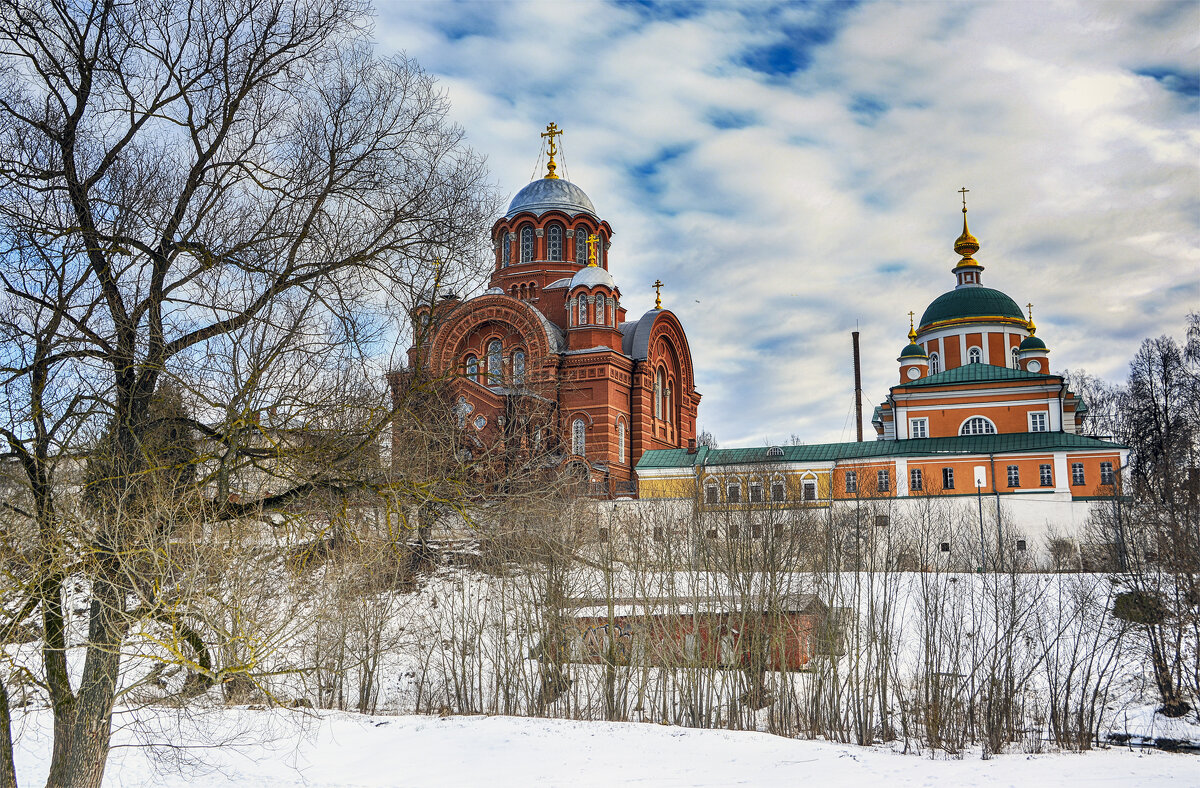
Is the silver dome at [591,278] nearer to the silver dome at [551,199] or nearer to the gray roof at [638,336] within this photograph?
the gray roof at [638,336]

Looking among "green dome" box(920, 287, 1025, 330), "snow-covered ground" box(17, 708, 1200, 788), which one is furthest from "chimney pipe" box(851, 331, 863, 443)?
"snow-covered ground" box(17, 708, 1200, 788)

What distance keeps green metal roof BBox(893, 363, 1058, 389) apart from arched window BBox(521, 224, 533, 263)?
54.4ft

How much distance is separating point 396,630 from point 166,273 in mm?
13260

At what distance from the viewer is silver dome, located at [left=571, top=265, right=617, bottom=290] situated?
37031 mm

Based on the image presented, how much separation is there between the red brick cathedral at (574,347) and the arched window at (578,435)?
0.12 feet

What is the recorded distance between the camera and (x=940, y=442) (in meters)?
33.4

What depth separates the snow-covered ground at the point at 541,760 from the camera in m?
13.3

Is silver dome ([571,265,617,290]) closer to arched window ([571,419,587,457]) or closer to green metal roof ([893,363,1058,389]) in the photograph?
arched window ([571,419,587,457])

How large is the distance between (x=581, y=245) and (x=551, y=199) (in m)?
2.45

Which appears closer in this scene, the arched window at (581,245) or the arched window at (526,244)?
the arched window at (526,244)

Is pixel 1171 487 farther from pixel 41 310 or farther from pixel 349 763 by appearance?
pixel 41 310

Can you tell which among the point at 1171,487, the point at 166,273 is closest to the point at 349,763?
the point at 166,273

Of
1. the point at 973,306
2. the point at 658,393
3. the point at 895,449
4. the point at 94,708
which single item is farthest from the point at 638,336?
the point at 94,708

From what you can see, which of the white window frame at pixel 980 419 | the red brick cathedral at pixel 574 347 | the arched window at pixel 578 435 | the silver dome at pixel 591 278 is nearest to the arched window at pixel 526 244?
the red brick cathedral at pixel 574 347
